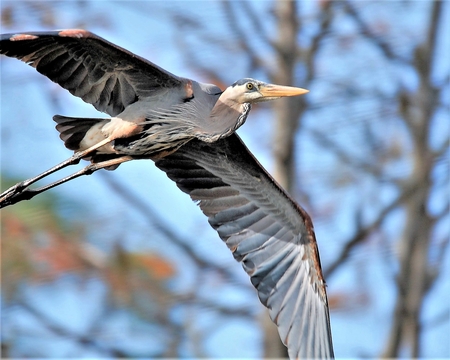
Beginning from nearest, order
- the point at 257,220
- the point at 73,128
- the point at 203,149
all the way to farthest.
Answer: the point at 73,128
the point at 203,149
the point at 257,220

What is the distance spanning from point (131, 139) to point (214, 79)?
21.2 ft

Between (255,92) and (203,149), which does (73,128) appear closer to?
(203,149)

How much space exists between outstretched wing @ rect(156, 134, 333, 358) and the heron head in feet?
1.50

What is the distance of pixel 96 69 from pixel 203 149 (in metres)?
0.85

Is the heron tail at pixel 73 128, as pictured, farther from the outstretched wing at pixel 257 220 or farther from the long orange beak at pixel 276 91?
the long orange beak at pixel 276 91

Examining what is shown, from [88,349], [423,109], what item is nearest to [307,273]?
[88,349]

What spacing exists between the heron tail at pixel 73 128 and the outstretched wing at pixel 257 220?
21.4 inches

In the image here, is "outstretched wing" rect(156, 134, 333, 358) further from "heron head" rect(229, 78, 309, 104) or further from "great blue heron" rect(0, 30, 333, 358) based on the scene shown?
"heron head" rect(229, 78, 309, 104)

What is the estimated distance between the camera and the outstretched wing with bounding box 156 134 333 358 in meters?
6.45

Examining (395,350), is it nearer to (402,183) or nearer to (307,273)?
(402,183)

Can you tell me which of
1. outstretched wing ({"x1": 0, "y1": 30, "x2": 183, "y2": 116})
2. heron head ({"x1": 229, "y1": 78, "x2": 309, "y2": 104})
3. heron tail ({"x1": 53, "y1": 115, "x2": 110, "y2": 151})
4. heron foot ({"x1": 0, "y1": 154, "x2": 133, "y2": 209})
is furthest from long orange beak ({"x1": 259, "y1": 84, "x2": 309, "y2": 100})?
heron tail ({"x1": 53, "y1": 115, "x2": 110, "y2": 151})

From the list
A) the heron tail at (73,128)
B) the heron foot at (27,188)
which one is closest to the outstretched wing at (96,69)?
the heron tail at (73,128)

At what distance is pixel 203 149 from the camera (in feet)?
21.3

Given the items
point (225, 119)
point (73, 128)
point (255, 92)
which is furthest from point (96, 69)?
point (255, 92)
